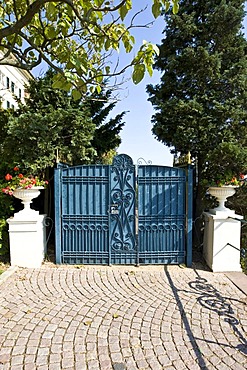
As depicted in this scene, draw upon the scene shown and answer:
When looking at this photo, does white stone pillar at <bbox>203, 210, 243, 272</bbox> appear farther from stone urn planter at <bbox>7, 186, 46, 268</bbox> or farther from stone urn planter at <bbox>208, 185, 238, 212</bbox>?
stone urn planter at <bbox>7, 186, 46, 268</bbox>

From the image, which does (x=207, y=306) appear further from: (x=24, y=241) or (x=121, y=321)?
(x=24, y=241)

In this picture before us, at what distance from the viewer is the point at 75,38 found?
4590 millimetres

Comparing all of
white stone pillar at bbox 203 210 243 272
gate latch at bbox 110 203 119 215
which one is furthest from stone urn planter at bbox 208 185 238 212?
gate latch at bbox 110 203 119 215

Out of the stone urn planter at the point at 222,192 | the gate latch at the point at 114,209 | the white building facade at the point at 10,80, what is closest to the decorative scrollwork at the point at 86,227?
the gate latch at the point at 114,209

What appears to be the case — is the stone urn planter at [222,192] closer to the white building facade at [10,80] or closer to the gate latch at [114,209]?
the gate latch at [114,209]

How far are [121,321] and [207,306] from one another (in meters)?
1.17

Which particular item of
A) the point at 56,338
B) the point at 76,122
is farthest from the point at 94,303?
the point at 76,122

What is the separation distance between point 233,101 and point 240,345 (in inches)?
162

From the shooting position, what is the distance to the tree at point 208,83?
485cm

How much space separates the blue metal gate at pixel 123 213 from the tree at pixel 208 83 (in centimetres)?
89

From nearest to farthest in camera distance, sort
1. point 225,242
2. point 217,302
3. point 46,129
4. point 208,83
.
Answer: point 217,302 → point 225,242 → point 46,129 → point 208,83

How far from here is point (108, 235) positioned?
4.80 meters

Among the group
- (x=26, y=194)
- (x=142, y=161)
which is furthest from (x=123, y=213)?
(x=26, y=194)

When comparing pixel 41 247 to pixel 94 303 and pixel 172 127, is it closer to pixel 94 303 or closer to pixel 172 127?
pixel 94 303
